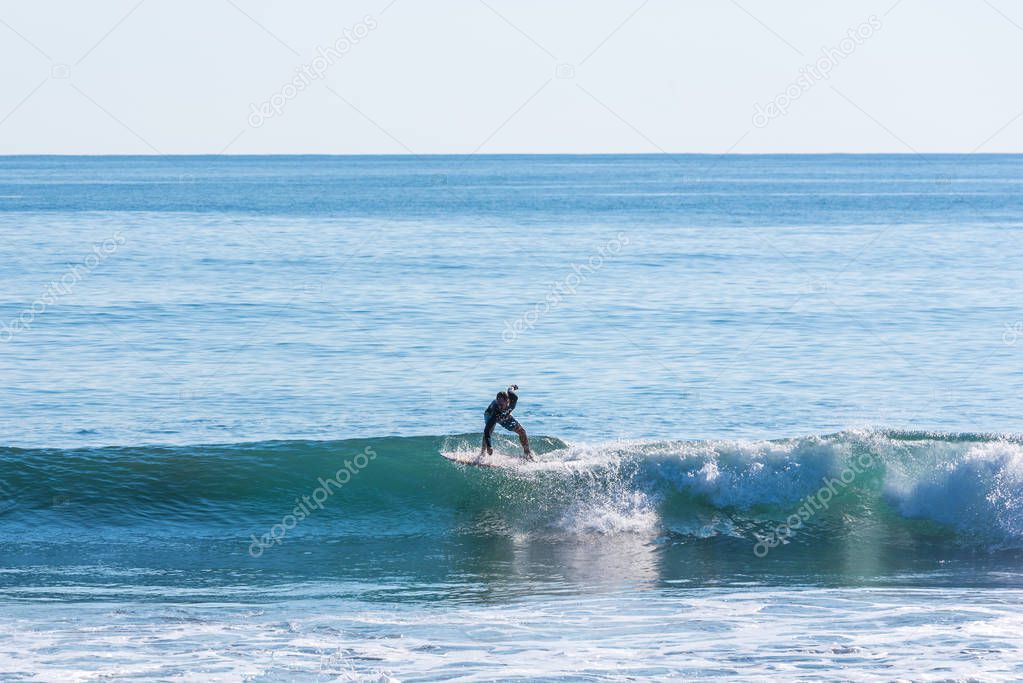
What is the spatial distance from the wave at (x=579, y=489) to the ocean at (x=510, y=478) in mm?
60

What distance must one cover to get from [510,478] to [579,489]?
1.41 meters

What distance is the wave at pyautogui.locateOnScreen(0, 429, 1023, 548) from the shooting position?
20.3 meters


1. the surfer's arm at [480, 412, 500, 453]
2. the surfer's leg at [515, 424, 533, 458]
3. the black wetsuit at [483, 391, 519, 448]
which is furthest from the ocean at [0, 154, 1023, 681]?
the black wetsuit at [483, 391, 519, 448]

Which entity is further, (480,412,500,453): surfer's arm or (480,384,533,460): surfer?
(480,412,500,453): surfer's arm

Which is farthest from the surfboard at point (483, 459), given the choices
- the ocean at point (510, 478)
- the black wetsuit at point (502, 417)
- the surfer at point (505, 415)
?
the black wetsuit at point (502, 417)

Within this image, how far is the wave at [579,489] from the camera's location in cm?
2033

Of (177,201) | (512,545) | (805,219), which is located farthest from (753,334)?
(177,201)

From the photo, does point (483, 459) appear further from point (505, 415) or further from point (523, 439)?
point (505, 415)

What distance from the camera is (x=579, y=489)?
21.0 meters

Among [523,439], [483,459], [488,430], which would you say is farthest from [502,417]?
[483,459]

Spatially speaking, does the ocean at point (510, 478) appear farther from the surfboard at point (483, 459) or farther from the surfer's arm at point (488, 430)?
the surfer's arm at point (488, 430)

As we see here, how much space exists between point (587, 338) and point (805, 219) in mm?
65418

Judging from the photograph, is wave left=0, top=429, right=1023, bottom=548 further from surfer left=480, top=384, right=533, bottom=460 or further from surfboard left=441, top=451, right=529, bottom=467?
surfer left=480, top=384, right=533, bottom=460

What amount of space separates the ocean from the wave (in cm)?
6
